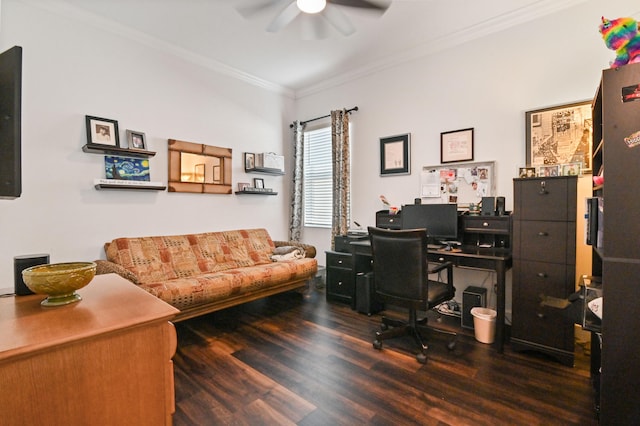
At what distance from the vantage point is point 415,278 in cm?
228

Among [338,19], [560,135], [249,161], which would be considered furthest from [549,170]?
[249,161]

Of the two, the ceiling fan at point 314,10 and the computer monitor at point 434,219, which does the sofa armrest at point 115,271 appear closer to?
the ceiling fan at point 314,10

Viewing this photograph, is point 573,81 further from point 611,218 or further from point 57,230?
point 57,230

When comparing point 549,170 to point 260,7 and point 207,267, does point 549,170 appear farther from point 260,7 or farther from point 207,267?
point 207,267

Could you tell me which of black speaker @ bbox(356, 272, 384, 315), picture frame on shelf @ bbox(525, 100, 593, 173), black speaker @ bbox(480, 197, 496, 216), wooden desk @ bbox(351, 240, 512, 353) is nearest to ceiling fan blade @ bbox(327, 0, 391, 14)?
picture frame on shelf @ bbox(525, 100, 593, 173)

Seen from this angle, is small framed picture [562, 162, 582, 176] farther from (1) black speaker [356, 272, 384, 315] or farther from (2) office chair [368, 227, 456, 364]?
(1) black speaker [356, 272, 384, 315]

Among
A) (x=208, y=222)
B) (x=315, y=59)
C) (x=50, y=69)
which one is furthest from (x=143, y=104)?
(x=315, y=59)

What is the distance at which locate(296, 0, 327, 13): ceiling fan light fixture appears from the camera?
2.18 metres

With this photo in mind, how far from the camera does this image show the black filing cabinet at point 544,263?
219 cm

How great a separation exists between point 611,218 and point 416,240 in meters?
1.06

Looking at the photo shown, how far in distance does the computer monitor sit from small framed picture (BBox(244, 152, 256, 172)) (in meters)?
2.14

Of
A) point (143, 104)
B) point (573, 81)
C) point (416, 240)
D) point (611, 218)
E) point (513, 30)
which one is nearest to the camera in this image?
point (611, 218)

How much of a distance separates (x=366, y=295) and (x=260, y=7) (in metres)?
2.77

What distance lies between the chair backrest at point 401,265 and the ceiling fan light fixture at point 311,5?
1.73 metres
